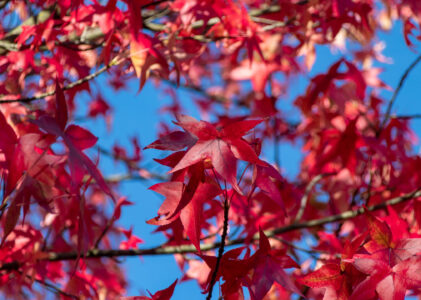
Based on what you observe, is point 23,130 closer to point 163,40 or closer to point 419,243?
point 163,40

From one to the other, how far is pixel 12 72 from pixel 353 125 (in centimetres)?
114

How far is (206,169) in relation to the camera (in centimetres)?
101

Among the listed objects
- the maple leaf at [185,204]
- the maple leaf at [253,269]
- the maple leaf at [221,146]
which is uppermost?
the maple leaf at [221,146]

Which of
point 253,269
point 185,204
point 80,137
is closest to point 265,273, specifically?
point 253,269

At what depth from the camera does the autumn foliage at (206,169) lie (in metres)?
0.92

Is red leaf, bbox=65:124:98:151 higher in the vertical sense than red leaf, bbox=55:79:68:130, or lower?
lower

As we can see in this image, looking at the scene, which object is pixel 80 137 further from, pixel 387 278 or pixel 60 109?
pixel 387 278

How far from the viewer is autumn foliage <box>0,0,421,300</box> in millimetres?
919

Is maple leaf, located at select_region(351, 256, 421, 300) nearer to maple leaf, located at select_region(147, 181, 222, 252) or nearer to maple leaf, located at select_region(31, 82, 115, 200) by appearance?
maple leaf, located at select_region(147, 181, 222, 252)

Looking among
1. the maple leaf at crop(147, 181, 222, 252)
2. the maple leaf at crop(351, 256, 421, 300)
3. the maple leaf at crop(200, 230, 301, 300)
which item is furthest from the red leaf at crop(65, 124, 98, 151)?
the maple leaf at crop(351, 256, 421, 300)

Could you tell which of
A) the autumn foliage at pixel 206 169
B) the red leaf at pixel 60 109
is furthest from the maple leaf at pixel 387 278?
the red leaf at pixel 60 109

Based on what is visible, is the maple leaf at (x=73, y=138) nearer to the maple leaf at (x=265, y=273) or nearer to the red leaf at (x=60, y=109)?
the red leaf at (x=60, y=109)

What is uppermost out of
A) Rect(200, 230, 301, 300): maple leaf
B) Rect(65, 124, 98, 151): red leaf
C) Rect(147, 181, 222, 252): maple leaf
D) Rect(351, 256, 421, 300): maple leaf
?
Rect(65, 124, 98, 151): red leaf

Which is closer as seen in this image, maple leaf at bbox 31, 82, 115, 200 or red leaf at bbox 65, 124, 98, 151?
maple leaf at bbox 31, 82, 115, 200
